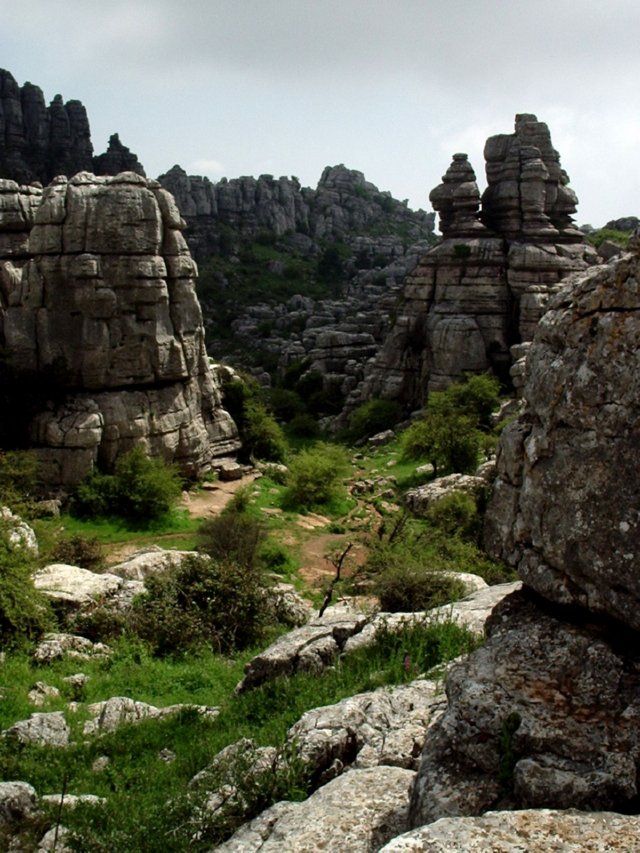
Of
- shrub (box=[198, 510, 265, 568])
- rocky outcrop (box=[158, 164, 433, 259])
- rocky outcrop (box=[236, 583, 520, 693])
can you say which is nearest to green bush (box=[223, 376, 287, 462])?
shrub (box=[198, 510, 265, 568])

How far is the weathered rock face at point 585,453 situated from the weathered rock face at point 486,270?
38.1m

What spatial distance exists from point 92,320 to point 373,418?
19597 millimetres

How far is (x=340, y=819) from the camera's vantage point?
18.3ft

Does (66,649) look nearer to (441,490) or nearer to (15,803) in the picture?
(15,803)

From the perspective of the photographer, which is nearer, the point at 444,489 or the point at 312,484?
the point at 444,489

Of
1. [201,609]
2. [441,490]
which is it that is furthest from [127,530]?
[441,490]

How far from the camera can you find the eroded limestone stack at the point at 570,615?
5.00m

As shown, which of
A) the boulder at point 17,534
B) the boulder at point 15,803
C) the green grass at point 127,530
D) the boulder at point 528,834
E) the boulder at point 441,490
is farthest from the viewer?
the boulder at point 441,490

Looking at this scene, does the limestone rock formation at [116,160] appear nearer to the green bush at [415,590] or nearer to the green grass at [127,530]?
the green grass at [127,530]

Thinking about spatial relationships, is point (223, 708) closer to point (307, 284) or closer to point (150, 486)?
point (150, 486)

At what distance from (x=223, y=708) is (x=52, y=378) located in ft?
65.9

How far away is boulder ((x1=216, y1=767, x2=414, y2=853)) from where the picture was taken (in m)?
5.41

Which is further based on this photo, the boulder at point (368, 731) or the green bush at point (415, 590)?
the green bush at point (415, 590)

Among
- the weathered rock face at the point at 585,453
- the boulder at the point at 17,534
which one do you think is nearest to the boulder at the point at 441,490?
the boulder at the point at 17,534
